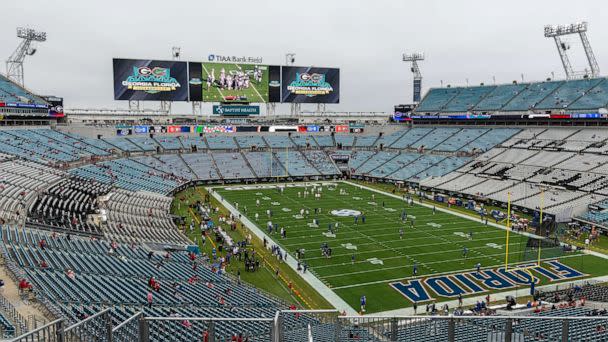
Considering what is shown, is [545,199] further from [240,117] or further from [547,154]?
[240,117]

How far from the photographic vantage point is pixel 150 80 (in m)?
55.0

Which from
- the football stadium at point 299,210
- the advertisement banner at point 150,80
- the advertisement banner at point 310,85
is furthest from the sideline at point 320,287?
the advertisement banner at point 310,85

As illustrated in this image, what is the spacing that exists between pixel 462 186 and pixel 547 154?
10138 mm

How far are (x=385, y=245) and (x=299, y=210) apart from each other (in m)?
11.6

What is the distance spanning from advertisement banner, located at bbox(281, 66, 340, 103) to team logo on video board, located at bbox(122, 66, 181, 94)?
14102 mm

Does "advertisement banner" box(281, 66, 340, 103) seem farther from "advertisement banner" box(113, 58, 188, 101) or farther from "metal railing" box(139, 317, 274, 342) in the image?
"metal railing" box(139, 317, 274, 342)

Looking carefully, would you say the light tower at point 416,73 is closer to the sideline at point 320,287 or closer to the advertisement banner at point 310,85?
the advertisement banner at point 310,85

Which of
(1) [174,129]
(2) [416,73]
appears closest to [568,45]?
(2) [416,73]

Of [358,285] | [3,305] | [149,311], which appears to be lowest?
[358,285]

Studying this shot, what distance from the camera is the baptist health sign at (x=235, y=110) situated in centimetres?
5969

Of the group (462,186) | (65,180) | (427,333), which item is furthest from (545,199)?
(65,180)

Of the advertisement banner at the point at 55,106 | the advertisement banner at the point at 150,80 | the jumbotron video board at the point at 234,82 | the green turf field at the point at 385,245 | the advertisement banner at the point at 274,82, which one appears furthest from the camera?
the advertisement banner at the point at 274,82

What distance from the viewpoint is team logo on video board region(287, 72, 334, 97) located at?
61844mm

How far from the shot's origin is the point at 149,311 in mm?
13141
